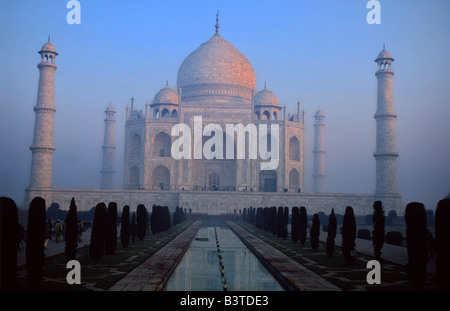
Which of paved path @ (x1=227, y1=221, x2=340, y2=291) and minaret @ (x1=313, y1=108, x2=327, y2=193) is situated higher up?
minaret @ (x1=313, y1=108, x2=327, y2=193)

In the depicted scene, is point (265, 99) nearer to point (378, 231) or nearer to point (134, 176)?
point (134, 176)

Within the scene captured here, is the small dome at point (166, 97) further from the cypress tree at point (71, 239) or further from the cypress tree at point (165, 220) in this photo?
the cypress tree at point (71, 239)

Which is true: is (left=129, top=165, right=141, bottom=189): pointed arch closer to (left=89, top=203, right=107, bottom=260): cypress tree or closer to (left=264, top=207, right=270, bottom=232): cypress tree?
(left=264, top=207, right=270, bottom=232): cypress tree

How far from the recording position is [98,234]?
11.1 m

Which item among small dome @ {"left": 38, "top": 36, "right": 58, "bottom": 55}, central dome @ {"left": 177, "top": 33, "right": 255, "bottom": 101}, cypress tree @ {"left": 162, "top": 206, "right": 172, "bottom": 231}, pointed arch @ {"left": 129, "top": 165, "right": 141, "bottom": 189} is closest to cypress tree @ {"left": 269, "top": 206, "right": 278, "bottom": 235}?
cypress tree @ {"left": 162, "top": 206, "right": 172, "bottom": 231}

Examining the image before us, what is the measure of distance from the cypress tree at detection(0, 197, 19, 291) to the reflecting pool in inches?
92.3

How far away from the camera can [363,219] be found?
101 ft

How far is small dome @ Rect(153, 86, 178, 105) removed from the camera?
4019 centimetres

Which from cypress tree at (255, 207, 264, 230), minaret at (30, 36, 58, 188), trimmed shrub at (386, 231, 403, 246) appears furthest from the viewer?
minaret at (30, 36, 58, 188)

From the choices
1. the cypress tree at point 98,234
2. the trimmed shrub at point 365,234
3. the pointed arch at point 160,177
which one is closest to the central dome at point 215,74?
the pointed arch at point 160,177

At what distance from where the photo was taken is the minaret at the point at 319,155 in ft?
148

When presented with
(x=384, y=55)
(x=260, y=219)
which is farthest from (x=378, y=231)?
(x=384, y=55)
